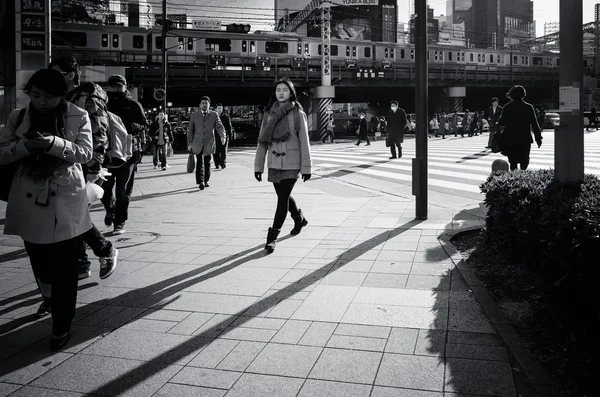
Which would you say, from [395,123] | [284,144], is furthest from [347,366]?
[395,123]

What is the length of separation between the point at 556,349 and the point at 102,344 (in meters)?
2.66

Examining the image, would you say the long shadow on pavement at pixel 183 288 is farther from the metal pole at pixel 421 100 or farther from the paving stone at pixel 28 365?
the metal pole at pixel 421 100

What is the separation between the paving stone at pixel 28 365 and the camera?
3.09m

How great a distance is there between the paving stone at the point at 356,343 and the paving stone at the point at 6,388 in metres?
1.70

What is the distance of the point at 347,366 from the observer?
315 cm

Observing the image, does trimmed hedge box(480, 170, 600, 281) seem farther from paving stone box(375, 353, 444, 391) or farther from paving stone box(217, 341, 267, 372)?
paving stone box(217, 341, 267, 372)

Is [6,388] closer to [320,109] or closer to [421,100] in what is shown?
[421,100]

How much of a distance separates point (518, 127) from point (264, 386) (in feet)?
23.3

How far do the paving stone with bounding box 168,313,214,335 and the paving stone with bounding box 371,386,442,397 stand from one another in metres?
1.37

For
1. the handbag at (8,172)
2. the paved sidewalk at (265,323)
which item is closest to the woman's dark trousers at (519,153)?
the paved sidewalk at (265,323)

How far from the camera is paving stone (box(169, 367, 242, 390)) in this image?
297cm

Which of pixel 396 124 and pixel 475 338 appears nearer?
pixel 475 338

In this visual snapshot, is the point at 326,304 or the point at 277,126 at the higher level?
the point at 277,126

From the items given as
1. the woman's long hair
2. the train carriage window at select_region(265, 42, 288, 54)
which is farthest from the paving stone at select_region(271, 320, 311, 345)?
the train carriage window at select_region(265, 42, 288, 54)
